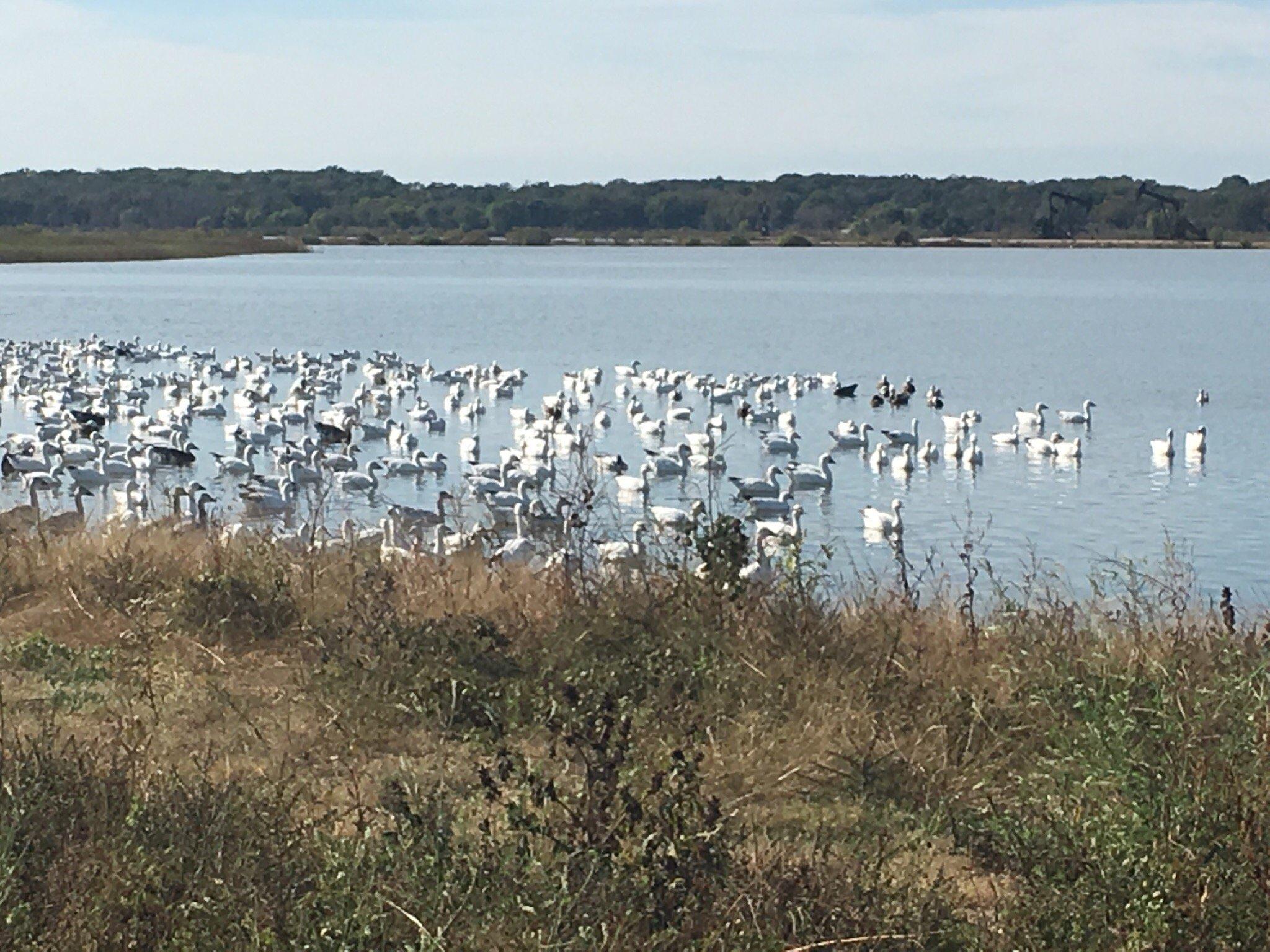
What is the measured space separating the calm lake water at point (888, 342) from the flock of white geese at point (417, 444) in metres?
0.36

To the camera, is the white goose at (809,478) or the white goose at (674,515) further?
the white goose at (809,478)

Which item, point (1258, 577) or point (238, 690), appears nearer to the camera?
point (238, 690)

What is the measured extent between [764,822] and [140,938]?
6.58ft

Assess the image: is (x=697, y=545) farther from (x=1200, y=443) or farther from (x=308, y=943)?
(x=1200, y=443)

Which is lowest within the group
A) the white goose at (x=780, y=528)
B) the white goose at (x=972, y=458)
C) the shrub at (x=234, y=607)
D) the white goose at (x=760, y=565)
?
the white goose at (x=972, y=458)

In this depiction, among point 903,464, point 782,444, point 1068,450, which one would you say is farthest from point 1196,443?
point 782,444

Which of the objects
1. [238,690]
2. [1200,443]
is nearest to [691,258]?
[1200,443]

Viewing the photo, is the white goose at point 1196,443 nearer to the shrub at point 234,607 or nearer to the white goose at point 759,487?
the white goose at point 759,487

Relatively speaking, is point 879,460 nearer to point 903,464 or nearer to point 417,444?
point 903,464

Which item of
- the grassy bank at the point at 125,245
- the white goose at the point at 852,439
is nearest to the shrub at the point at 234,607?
the white goose at the point at 852,439

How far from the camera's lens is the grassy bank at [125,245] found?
81625mm

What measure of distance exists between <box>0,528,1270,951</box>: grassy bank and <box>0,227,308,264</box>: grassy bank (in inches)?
3056

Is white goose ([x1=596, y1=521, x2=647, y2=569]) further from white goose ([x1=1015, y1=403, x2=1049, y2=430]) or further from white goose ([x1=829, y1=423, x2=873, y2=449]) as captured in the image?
white goose ([x1=1015, y1=403, x2=1049, y2=430])

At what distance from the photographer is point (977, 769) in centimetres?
583
